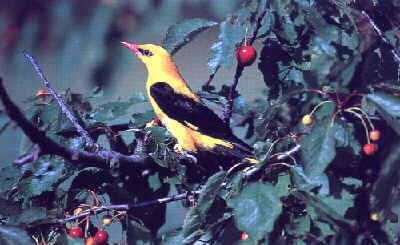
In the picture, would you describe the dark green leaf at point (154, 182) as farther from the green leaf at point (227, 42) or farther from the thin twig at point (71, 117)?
the green leaf at point (227, 42)

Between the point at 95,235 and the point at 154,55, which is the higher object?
the point at 154,55

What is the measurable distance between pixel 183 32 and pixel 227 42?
0.75 ft

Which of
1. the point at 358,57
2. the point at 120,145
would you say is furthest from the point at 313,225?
the point at 120,145

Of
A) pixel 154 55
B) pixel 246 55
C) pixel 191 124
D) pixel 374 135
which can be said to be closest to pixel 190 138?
pixel 191 124

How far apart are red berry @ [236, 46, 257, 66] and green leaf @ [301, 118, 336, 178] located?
23.3 inches

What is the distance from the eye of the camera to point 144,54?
2.94 metres

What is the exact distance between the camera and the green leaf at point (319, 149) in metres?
1.07

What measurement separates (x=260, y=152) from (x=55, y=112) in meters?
0.88

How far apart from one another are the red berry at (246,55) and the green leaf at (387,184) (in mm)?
789

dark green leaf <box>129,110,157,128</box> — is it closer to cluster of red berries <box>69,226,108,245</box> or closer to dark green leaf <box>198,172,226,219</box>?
cluster of red berries <box>69,226,108,245</box>

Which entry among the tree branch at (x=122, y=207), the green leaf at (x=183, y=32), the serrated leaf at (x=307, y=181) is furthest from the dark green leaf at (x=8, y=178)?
the serrated leaf at (x=307, y=181)

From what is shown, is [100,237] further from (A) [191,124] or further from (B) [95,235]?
(A) [191,124]

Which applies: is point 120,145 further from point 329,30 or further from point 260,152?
point 329,30

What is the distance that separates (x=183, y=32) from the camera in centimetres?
159
